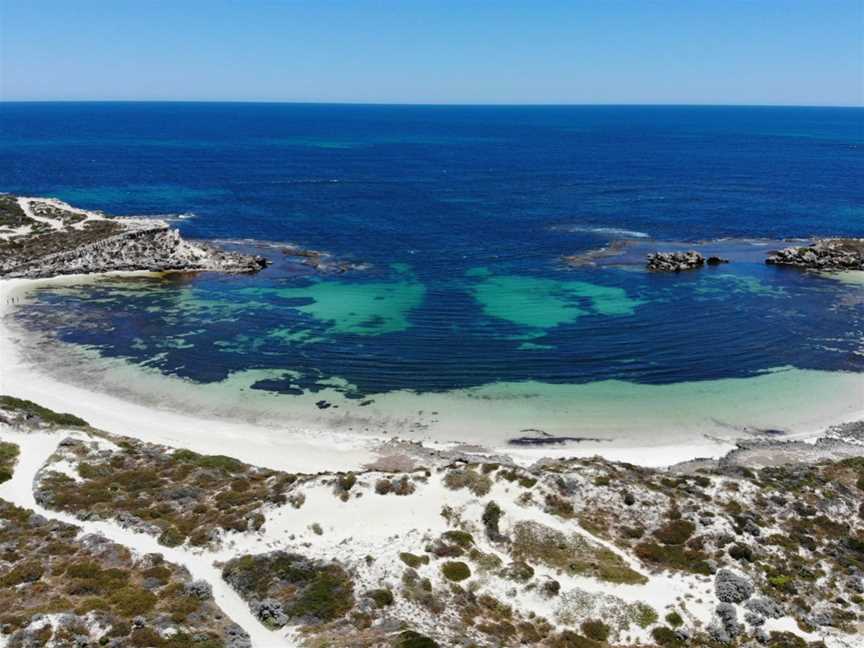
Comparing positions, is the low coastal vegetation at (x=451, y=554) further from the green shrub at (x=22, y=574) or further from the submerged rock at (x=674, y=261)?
the submerged rock at (x=674, y=261)

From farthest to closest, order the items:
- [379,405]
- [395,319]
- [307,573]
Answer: [395,319] < [379,405] < [307,573]

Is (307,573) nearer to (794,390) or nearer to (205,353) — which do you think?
(205,353)

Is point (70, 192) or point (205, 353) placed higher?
point (70, 192)

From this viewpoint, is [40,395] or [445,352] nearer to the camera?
[40,395]

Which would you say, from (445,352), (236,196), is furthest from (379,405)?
(236,196)

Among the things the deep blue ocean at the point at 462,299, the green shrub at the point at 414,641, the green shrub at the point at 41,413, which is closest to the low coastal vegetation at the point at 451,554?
the green shrub at the point at 414,641

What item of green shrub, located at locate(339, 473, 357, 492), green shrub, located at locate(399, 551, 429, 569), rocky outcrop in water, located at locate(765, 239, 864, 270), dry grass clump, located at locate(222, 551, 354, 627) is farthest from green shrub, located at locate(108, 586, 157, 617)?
rocky outcrop in water, located at locate(765, 239, 864, 270)

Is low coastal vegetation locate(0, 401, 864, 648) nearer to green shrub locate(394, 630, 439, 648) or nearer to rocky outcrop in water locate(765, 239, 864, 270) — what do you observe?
green shrub locate(394, 630, 439, 648)

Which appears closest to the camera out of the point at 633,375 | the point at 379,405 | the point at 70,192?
the point at 379,405
